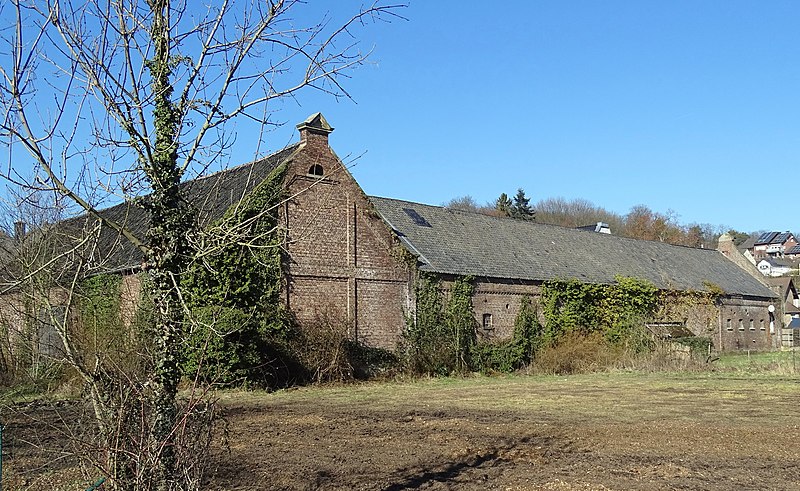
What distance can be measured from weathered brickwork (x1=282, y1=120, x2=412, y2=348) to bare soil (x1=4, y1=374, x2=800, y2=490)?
4.71m

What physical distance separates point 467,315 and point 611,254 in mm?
13943

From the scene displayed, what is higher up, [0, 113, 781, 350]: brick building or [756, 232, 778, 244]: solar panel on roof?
[756, 232, 778, 244]: solar panel on roof

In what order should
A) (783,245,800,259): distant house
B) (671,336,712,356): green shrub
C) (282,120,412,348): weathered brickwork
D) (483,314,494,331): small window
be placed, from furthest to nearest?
(783,245,800,259): distant house < (671,336,712,356): green shrub < (483,314,494,331): small window < (282,120,412,348): weathered brickwork

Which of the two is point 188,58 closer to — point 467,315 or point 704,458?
point 704,458

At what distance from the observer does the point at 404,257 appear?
87.2 feet

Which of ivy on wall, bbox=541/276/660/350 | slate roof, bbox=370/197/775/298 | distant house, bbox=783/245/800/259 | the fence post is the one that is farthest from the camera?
distant house, bbox=783/245/800/259

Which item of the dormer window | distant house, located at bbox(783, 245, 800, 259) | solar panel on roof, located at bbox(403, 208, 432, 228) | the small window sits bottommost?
the small window

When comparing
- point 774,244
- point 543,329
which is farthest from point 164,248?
point 774,244

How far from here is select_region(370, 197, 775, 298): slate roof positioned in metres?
29.1

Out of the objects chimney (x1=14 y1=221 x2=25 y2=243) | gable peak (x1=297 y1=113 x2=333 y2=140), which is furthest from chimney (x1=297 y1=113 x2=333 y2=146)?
chimney (x1=14 y1=221 x2=25 y2=243)

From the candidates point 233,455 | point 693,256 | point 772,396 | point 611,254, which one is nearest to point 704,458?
point 233,455

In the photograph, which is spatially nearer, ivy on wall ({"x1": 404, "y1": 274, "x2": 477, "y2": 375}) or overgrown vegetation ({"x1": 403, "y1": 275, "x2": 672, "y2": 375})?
ivy on wall ({"x1": 404, "y1": 274, "x2": 477, "y2": 375})

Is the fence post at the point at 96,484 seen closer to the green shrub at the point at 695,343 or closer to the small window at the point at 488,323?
the small window at the point at 488,323

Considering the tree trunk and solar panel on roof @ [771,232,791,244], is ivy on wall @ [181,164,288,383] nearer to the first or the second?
the tree trunk
